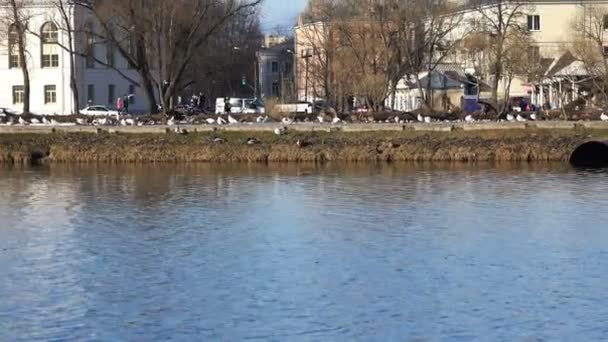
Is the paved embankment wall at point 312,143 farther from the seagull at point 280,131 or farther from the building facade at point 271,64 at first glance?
the building facade at point 271,64

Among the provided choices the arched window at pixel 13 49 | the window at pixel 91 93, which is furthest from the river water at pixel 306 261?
the window at pixel 91 93

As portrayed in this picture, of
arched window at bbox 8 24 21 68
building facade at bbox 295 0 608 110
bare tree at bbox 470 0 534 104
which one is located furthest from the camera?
arched window at bbox 8 24 21 68

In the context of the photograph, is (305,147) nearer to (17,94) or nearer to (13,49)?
(13,49)

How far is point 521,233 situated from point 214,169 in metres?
21.8

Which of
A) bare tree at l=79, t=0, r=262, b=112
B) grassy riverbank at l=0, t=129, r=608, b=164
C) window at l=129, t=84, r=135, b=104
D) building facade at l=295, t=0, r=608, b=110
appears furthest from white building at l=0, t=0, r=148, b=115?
grassy riverbank at l=0, t=129, r=608, b=164

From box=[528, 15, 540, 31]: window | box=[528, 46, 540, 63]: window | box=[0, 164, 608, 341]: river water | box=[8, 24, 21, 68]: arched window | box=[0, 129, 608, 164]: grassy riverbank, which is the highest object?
box=[528, 15, 540, 31]: window

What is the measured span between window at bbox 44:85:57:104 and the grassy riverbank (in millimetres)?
41268

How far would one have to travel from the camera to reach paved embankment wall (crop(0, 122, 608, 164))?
49.9 m

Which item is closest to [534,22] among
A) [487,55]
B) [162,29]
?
[487,55]

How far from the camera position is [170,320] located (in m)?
18.2

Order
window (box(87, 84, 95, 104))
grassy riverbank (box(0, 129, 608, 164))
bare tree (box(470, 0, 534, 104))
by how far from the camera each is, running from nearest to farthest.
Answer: grassy riverbank (box(0, 129, 608, 164)) → bare tree (box(470, 0, 534, 104)) → window (box(87, 84, 95, 104))

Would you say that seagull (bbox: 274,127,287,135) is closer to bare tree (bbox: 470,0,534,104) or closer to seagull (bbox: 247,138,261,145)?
seagull (bbox: 247,138,261,145)

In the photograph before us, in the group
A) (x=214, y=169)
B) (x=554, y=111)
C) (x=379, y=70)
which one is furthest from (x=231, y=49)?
(x=214, y=169)

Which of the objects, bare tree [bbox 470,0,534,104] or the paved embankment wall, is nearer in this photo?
the paved embankment wall
